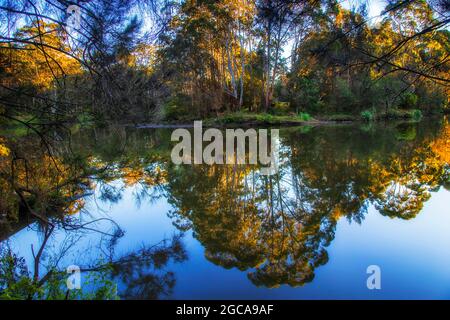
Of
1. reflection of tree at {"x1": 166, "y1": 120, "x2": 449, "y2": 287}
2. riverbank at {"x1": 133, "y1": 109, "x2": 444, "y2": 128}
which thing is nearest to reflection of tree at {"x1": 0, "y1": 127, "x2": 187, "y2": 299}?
reflection of tree at {"x1": 166, "y1": 120, "x2": 449, "y2": 287}

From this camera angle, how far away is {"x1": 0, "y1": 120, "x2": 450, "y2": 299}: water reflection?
114 inches

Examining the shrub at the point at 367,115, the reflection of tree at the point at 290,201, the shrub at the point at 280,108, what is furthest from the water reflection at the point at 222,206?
the shrub at the point at 280,108

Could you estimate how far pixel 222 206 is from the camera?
4.71 metres

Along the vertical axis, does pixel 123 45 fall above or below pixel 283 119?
below

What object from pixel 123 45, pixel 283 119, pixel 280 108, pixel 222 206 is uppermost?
pixel 280 108

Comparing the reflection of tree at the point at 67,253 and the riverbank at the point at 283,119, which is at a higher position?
the riverbank at the point at 283,119

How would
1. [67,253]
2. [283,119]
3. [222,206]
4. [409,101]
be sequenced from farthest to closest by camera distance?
[409,101] → [283,119] → [222,206] → [67,253]

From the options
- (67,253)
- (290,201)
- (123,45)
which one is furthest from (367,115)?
(67,253)

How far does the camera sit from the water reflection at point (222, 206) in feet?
9.51

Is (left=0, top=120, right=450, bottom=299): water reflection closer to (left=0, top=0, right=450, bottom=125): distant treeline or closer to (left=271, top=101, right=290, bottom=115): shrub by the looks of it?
(left=0, top=0, right=450, bottom=125): distant treeline

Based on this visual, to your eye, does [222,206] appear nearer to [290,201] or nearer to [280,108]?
[290,201]

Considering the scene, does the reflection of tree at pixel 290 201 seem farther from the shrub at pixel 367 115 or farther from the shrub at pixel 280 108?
the shrub at pixel 280 108
